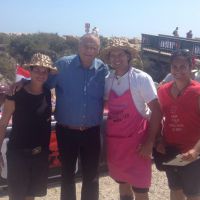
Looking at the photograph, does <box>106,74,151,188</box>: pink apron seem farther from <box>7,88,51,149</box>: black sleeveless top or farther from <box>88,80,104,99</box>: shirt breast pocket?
<box>7,88,51,149</box>: black sleeveless top

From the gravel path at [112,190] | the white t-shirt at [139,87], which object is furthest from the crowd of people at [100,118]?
the gravel path at [112,190]

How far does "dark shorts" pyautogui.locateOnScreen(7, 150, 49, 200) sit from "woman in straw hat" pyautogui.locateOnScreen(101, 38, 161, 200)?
2.21 ft

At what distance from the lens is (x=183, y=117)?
3205mm

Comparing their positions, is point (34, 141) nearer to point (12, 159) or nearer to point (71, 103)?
point (12, 159)

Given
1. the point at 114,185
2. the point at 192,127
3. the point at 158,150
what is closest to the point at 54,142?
the point at 114,185

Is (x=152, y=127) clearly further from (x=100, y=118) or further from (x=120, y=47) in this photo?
(x=120, y=47)

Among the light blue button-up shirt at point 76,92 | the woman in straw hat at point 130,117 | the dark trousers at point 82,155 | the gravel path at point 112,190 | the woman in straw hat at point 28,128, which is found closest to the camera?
the woman in straw hat at point 28,128

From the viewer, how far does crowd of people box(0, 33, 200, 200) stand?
3225 millimetres

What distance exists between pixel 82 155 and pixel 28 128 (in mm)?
672

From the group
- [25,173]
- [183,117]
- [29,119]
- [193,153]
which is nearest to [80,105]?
[29,119]

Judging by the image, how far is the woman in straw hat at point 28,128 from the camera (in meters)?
3.20

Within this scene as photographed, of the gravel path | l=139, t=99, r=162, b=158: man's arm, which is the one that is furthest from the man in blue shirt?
the gravel path

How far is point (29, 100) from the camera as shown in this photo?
3.19 metres

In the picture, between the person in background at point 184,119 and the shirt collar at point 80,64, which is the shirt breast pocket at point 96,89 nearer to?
the shirt collar at point 80,64
